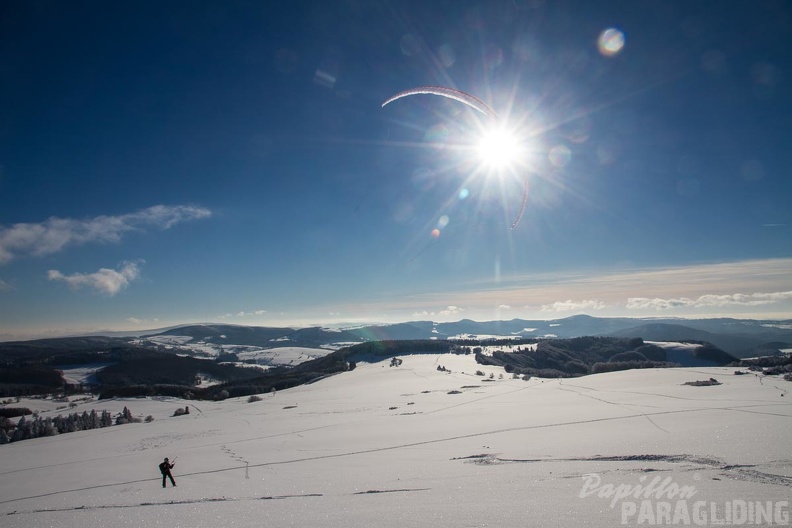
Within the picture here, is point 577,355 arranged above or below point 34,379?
above

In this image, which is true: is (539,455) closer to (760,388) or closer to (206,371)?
(760,388)

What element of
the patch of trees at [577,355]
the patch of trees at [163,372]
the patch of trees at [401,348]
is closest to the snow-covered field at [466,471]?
the patch of trees at [577,355]

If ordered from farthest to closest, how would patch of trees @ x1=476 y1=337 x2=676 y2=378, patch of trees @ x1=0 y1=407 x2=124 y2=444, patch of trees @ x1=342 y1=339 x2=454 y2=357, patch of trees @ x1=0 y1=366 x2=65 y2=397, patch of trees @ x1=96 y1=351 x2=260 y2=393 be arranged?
1. patch of trees @ x1=96 y1=351 x2=260 y2=393
2. patch of trees @ x1=342 y1=339 x2=454 y2=357
3. patch of trees @ x1=0 y1=366 x2=65 y2=397
4. patch of trees @ x1=476 y1=337 x2=676 y2=378
5. patch of trees @ x1=0 y1=407 x2=124 y2=444

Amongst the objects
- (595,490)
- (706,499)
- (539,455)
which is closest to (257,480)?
(539,455)

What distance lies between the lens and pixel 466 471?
9367 mm

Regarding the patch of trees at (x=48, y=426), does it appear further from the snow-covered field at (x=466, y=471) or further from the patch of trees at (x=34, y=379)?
the patch of trees at (x=34, y=379)

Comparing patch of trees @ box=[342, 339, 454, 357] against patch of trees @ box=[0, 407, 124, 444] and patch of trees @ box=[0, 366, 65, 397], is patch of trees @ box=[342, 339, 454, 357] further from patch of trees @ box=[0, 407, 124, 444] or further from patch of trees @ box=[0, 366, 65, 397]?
patch of trees @ box=[0, 366, 65, 397]

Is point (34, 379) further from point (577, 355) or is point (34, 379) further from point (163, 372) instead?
point (577, 355)

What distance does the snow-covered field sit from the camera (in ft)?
20.9

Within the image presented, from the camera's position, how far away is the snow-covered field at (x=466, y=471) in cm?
638

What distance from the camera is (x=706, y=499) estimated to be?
6.06 m

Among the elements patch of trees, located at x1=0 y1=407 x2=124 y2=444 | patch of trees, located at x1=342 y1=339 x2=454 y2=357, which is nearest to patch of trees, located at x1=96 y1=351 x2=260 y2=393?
patch of trees, located at x1=342 y1=339 x2=454 y2=357

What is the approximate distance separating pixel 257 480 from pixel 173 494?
212cm

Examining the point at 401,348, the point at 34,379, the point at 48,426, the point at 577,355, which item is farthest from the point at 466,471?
the point at 34,379
